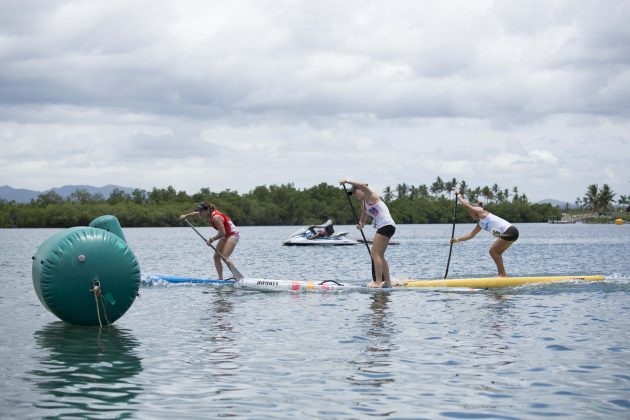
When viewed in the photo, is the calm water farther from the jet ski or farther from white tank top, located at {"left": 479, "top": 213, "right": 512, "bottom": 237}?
the jet ski

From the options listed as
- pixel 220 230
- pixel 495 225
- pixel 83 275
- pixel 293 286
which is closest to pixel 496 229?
pixel 495 225

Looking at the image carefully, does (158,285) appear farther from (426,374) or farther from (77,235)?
(426,374)

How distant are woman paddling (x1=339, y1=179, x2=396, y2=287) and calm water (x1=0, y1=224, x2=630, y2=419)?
134 centimetres

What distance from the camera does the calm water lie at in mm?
8297

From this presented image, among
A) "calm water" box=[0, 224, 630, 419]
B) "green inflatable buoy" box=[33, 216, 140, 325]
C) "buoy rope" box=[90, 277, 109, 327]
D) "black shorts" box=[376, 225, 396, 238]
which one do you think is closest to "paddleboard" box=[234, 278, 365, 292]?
"calm water" box=[0, 224, 630, 419]

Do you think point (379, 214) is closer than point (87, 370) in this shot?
No

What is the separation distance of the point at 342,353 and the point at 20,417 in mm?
4492

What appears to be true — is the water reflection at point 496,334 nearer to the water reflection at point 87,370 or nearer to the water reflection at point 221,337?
the water reflection at point 221,337

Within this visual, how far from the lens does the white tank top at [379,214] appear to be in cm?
1845

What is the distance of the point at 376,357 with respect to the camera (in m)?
10.8

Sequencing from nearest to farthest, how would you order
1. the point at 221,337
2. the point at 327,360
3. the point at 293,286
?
the point at 327,360 < the point at 221,337 < the point at 293,286

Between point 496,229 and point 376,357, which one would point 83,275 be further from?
point 496,229

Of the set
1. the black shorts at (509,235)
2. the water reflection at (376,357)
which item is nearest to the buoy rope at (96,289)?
the water reflection at (376,357)

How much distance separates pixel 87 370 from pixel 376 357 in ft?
11.9
